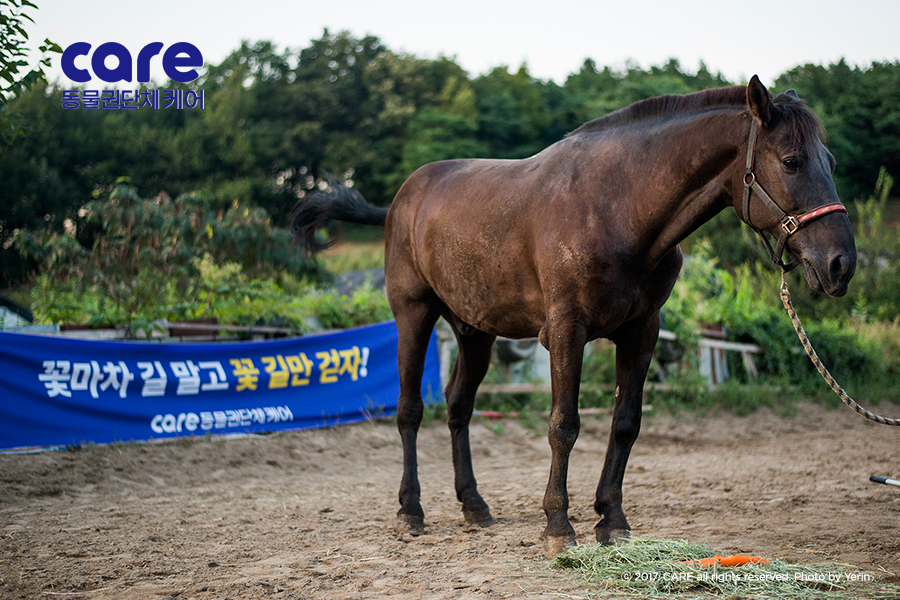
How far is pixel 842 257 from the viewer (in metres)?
2.69

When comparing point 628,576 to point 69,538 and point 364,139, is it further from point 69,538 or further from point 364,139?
point 364,139

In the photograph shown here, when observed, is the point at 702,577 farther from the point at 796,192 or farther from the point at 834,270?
the point at 796,192

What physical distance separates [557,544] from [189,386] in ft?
14.8

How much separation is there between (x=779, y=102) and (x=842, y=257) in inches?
31.8

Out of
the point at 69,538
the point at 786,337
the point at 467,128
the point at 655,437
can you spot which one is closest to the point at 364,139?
the point at 467,128

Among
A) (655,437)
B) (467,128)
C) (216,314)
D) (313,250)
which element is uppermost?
(467,128)

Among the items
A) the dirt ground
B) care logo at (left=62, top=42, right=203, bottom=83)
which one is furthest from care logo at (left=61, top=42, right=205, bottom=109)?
the dirt ground

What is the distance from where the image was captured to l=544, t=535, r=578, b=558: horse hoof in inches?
128

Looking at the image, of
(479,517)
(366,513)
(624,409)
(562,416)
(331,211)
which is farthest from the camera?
(331,211)

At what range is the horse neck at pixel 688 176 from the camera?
121 inches

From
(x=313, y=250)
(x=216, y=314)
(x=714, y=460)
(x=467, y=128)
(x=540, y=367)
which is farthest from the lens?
(x=467, y=128)

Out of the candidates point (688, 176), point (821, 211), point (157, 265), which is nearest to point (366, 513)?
point (688, 176)

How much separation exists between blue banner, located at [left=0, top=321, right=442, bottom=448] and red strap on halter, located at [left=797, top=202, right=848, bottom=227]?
562cm

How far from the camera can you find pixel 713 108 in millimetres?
3240
